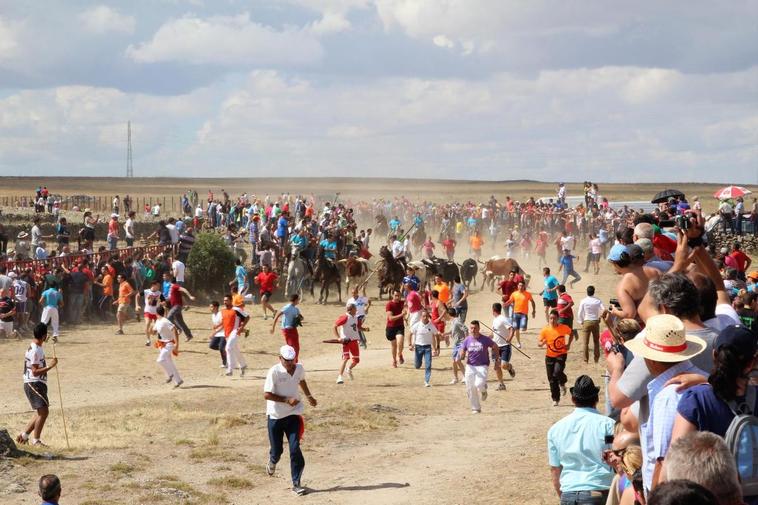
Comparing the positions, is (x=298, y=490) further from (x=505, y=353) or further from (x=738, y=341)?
(x=505, y=353)

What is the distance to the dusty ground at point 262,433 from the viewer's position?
470 inches

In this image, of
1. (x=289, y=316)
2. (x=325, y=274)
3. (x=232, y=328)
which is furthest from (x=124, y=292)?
(x=289, y=316)

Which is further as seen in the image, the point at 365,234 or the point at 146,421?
the point at 365,234

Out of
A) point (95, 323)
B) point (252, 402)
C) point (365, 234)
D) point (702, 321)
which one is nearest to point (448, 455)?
point (252, 402)

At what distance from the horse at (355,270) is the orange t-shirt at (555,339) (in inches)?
644

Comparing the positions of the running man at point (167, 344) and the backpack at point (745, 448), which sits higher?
the backpack at point (745, 448)

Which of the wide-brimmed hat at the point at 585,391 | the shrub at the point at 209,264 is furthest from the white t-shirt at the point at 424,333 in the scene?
the shrub at the point at 209,264

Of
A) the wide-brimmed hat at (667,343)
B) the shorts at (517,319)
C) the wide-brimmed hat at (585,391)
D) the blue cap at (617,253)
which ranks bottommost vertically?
the shorts at (517,319)

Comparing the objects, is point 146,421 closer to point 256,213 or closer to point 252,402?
point 252,402

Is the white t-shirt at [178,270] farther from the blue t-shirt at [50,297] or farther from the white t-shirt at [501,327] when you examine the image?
the white t-shirt at [501,327]

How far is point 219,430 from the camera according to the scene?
15406mm

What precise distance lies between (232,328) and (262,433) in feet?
16.4

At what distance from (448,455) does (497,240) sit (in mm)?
35915

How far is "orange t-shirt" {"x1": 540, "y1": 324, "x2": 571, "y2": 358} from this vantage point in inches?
638
